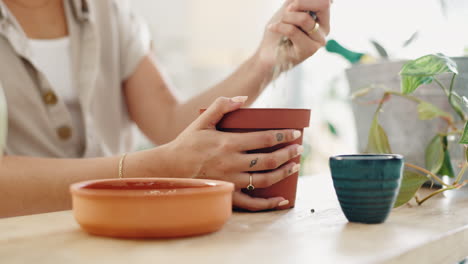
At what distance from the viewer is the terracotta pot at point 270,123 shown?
0.68 metres

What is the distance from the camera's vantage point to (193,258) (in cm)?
45

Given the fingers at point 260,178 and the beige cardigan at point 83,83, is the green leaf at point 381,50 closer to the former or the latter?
the fingers at point 260,178

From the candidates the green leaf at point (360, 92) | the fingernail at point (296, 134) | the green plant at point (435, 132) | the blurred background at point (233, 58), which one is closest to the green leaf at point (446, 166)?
the green plant at point (435, 132)

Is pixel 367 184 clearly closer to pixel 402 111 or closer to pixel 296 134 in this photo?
pixel 296 134

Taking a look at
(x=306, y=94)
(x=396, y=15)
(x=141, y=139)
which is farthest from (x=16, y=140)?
(x=306, y=94)

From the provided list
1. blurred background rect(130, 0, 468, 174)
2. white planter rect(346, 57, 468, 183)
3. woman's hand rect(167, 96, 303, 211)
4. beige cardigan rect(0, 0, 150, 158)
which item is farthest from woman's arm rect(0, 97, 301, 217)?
blurred background rect(130, 0, 468, 174)

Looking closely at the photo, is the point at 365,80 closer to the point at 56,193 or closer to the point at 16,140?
the point at 56,193

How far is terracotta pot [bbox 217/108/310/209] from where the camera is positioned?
2.23ft

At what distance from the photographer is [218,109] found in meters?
0.67

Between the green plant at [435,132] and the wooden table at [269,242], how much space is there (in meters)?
0.06

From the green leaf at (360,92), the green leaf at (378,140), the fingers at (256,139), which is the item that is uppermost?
the green leaf at (360,92)

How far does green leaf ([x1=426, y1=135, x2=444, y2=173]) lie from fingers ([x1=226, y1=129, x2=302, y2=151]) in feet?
1.09

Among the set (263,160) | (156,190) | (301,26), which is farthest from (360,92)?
(156,190)

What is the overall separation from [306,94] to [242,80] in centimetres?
220
